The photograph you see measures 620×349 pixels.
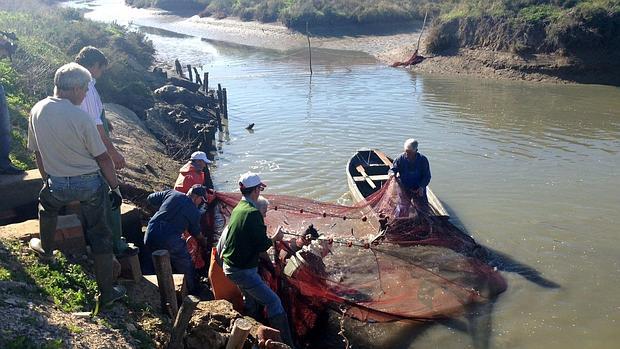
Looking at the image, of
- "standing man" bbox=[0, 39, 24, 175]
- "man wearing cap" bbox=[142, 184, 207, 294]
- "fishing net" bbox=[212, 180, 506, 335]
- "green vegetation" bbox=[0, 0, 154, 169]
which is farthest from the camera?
"green vegetation" bbox=[0, 0, 154, 169]

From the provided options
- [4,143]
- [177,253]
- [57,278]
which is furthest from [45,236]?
→ [4,143]

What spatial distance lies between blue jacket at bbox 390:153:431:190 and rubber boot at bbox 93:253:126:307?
557 centimetres

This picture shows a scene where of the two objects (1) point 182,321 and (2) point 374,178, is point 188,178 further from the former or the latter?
(2) point 374,178

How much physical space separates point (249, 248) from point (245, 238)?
12 cm

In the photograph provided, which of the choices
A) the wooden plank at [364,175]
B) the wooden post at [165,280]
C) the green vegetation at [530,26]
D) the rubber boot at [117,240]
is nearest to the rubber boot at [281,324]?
the wooden post at [165,280]

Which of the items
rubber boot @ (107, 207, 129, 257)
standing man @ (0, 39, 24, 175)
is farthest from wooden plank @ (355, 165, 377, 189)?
standing man @ (0, 39, 24, 175)

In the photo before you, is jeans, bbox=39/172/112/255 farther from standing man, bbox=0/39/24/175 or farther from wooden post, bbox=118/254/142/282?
standing man, bbox=0/39/24/175

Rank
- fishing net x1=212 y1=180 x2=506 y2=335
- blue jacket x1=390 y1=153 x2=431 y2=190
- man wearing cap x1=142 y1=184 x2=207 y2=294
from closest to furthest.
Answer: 1. fishing net x1=212 y1=180 x2=506 y2=335
2. man wearing cap x1=142 y1=184 x2=207 y2=294
3. blue jacket x1=390 y1=153 x2=431 y2=190

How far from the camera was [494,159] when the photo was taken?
14.7 meters

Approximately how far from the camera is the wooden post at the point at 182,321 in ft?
14.8

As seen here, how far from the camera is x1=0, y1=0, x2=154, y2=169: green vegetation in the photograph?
10.8 metres

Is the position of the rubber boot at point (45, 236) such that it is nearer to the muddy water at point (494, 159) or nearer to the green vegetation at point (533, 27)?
the muddy water at point (494, 159)

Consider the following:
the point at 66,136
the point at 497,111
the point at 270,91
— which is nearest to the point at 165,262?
the point at 66,136

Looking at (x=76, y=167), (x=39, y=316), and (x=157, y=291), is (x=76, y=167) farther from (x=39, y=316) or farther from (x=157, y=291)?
(x=157, y=291)
